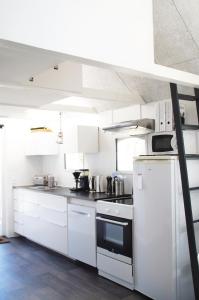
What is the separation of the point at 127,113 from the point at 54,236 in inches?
85.9

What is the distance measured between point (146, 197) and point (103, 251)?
102 centimetres

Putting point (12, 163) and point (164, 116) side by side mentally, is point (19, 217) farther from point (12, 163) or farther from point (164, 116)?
point (164, 116)

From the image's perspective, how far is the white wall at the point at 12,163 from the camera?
6.05 m

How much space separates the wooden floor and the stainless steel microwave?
1653mm

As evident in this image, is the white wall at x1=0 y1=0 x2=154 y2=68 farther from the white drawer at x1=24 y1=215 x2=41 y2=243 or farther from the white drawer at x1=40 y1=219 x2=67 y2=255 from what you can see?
the white drawer at x1=24 y1=215 x2=41 y2=243

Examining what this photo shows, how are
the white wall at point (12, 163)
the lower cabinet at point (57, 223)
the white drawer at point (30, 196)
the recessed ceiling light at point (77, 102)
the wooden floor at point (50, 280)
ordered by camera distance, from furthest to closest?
the white wall at point (12, 163) < the white drawer at point (30, 196) < the recessed ceiling light at point (77, 102) < the lower cabinet at point (57, 223) < the wooden floor at point (50, 280)

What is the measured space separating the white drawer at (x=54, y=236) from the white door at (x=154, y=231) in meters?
1.44

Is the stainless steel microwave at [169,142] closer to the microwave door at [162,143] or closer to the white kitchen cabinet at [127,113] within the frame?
the microwave door at [162,143]

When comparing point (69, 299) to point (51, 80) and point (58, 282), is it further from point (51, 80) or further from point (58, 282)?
point (51, 80)

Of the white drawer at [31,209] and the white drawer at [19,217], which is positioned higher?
the white drawer at [31,209]

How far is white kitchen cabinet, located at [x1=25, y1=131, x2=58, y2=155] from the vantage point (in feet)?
19.1

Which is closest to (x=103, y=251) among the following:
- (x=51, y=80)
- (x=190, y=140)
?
(x=190, y=140)

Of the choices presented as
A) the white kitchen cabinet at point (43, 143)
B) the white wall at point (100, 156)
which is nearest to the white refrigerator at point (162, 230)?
the white wall at point (100, 156)

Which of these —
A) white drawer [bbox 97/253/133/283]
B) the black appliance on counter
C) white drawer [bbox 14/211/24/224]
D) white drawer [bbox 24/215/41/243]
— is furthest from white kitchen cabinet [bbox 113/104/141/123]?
white drawer [bbox 14/211/24/224]
